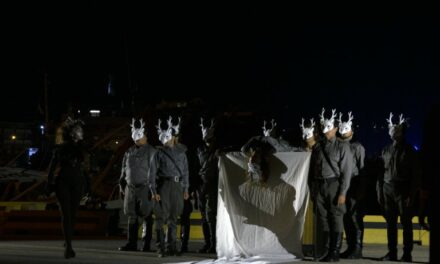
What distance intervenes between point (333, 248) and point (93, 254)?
408 cm

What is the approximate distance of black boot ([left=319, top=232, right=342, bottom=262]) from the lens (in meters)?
12.9

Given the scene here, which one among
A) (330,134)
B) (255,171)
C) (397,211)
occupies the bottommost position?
(397,211)

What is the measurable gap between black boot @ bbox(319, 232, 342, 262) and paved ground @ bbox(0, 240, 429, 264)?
0.28m

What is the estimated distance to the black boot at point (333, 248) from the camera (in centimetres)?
1294

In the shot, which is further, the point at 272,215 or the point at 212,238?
the point at 212,238

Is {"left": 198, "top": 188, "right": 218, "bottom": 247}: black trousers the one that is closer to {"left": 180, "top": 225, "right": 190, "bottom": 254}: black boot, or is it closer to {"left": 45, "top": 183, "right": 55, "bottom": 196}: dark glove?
{"left": 180, "top": 225, "right": 190, "bottom": 254}: black boot

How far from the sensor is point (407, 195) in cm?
1320

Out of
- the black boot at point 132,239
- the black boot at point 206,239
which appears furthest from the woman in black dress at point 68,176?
the black boot at point 206,239

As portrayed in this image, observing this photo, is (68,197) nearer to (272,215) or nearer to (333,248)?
(272,215)

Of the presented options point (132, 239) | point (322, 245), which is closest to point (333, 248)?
point (322, 245)

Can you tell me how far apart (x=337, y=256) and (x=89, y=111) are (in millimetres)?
43098

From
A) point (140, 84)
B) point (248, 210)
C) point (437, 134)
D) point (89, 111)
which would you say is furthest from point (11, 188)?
point (437, 134)

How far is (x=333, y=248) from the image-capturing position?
13.0m

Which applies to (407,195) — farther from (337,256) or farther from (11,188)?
(11,188)
